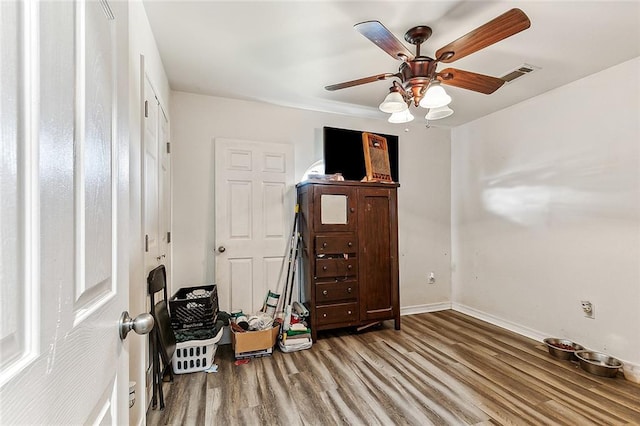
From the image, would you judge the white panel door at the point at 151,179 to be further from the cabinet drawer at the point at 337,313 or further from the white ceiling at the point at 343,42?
the cabinet drawer at the point at 337,313

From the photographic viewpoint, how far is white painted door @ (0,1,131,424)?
0.35 m

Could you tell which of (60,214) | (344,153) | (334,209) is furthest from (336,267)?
(60,214)

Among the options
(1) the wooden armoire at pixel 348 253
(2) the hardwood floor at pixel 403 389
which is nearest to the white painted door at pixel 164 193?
(2) the hardwood floor at pixel 403 389

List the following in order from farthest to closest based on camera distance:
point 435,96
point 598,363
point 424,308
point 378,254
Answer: point 424,308 → point 378,254 → point 598,363 → point 435,96

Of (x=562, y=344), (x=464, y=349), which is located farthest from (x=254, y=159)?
(x=562, y=344)

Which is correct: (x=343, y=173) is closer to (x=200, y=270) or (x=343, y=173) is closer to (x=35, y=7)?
(x=200, y=270)

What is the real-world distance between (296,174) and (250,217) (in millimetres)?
730

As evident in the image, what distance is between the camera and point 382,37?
61.3 inches

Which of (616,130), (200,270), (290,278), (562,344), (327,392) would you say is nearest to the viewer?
(327,392)

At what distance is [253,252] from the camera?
3.22 m

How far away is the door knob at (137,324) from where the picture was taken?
77 centimetres

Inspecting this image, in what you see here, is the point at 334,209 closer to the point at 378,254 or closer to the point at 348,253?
the point at 348,253

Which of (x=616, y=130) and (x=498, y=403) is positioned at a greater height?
(x=616, y=130)

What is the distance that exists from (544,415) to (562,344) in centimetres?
123
